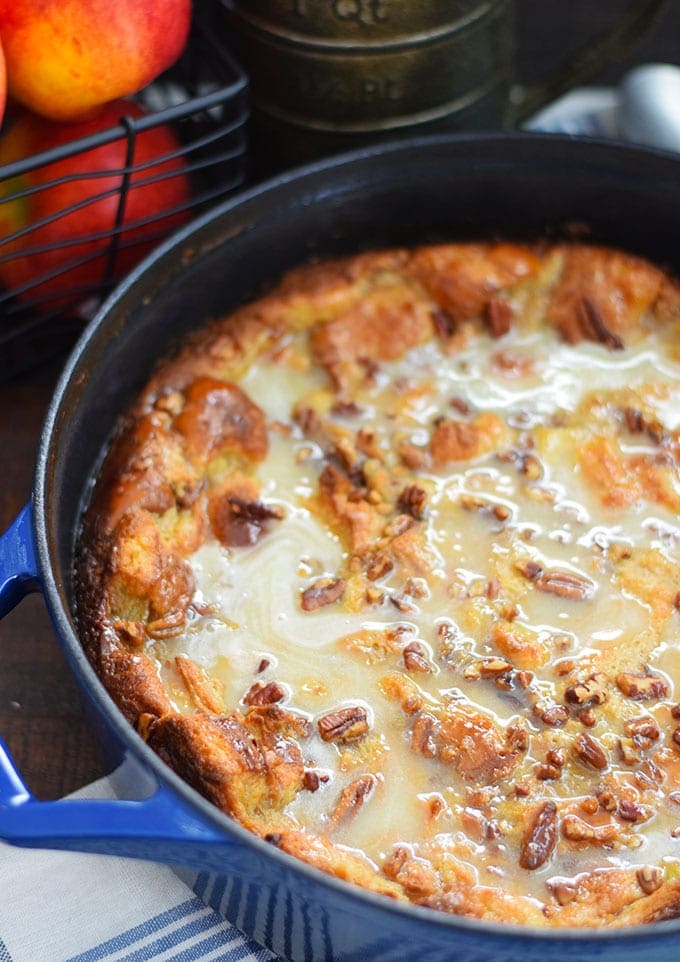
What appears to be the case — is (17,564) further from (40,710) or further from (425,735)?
(425,735)

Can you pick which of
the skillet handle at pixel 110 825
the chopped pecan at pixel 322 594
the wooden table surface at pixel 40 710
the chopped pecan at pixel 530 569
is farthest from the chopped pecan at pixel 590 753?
the wooden table surface at pixel 40 710

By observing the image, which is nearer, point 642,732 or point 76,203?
point 642,732

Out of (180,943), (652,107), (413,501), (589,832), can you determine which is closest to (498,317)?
(413,501)

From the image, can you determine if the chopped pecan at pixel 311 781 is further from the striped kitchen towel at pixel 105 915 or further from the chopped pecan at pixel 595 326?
the chopped pecan at pixel 595 326

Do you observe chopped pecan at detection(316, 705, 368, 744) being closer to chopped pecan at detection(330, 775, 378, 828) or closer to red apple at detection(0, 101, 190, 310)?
chopped pecan at detection(330, 775, 378, 828)

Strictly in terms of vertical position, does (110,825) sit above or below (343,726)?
above

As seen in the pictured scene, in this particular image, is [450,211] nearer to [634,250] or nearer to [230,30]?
[634,250]

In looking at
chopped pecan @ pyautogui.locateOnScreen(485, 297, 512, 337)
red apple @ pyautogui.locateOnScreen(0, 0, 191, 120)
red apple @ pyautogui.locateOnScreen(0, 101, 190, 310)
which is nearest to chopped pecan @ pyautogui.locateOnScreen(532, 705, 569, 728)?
chopped pecan @ pyautogui.locateOnScreen(485, 297, 512, 337)

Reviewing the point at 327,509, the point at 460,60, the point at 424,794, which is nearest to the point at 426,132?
the point at 460,60
